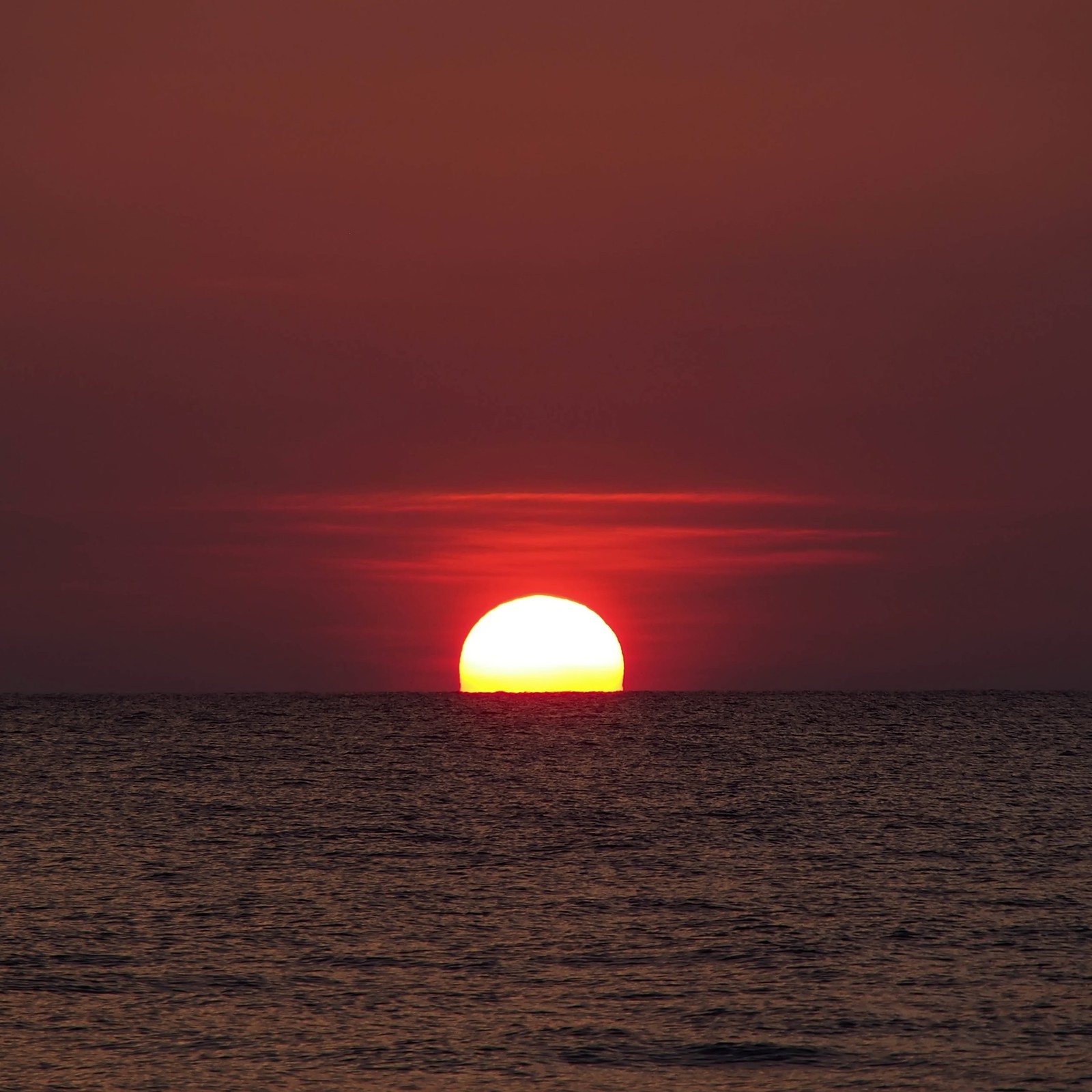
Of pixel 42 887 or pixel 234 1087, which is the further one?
pixel 42 887

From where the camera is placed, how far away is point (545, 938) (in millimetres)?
37188

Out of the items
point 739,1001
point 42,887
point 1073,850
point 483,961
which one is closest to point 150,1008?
point 483,961

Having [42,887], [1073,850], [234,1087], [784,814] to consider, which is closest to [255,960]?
[234,1087]

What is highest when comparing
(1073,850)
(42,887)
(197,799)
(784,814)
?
(197,799)

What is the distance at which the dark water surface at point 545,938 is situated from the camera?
2677 cm

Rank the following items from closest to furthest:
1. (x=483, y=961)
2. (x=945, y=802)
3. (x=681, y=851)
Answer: (x=483, y=961)
(x=681, y=851)
(x=945, y=802)

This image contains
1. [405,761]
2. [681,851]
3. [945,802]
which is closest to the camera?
[681,851]

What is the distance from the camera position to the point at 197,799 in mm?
78438

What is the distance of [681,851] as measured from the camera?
55125mm

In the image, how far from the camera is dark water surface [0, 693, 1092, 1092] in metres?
26.8

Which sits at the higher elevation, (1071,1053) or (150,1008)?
(150,1008)

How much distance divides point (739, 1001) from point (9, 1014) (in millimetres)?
14573

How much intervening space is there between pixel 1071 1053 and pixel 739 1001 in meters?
6.78

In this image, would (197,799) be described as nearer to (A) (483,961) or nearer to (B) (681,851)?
(B) (681,851)
